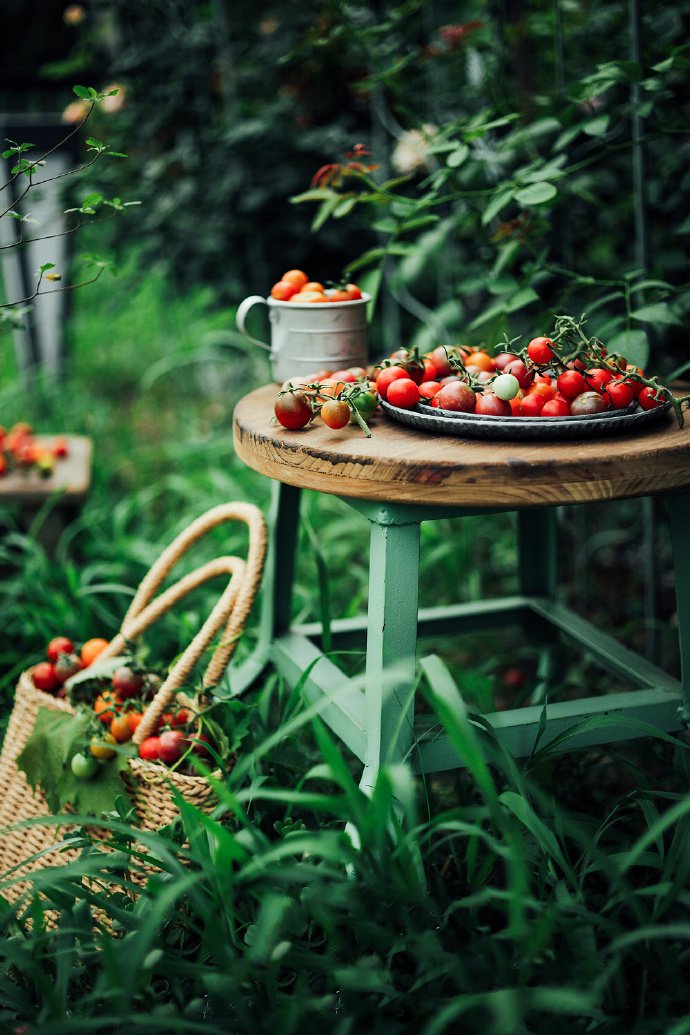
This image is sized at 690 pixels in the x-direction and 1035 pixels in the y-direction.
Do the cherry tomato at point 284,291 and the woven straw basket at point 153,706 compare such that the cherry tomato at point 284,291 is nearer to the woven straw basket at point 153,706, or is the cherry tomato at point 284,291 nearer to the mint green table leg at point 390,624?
the woven straw basket at point 153,706

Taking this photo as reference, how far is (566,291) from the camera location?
1.96 meters

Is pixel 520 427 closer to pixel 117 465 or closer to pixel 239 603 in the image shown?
pixel 239 603

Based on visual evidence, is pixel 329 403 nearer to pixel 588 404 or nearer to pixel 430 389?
pixel 430 389

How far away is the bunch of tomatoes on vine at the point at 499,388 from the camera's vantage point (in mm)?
1424

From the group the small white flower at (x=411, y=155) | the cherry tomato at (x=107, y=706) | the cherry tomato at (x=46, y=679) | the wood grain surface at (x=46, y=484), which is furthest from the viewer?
the small white flower at (x=411, y=155)

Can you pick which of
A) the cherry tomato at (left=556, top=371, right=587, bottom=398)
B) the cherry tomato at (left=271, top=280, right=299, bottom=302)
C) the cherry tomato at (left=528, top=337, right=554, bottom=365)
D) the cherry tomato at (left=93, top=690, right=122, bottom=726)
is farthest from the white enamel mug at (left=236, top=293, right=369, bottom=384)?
the cherry tomato at (left=93, top=690, right=122, bottom=726)

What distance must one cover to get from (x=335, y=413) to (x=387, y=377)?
0.13 m

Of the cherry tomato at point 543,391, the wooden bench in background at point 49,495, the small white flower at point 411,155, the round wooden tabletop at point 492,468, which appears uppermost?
the small white flower at point 411,155

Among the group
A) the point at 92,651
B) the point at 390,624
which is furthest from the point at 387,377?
the point at 92,651

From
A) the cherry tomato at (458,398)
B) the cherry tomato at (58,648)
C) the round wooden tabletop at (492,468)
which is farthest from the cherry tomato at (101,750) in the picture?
the cherry tomato at (458,398)

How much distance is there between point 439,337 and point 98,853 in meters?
1.61

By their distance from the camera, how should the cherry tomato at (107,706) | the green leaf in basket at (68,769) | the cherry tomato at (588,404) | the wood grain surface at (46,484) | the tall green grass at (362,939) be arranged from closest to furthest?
the tall green grass at (362,939) < the cherry tomato at (588,404) < the green leaf in basket at (68,769) < the cherry tomato at (107,706) < the wood grain surface at (46,484)

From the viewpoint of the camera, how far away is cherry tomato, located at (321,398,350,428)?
146cm

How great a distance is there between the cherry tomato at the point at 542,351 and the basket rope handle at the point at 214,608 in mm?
592
